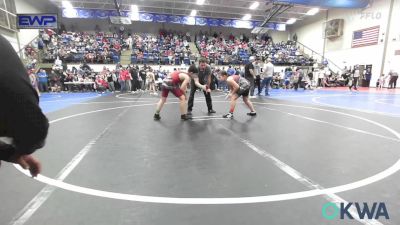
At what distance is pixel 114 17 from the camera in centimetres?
2325

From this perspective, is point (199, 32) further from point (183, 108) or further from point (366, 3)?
point (183, 108)

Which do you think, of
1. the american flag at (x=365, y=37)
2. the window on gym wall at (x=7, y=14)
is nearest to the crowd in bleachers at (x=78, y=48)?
the window on gym wall at (x=7, y=14)

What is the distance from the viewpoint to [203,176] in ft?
9.64

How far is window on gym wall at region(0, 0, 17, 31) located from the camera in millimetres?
16331

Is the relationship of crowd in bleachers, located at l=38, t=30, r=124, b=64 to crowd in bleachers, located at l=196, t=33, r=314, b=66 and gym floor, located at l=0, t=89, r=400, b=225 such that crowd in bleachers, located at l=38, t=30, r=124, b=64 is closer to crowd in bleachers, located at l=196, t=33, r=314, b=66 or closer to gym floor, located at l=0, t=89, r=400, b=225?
crowd in bleachers, located at l=196, t=33, r=314, b=66

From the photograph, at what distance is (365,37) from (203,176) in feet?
79.8

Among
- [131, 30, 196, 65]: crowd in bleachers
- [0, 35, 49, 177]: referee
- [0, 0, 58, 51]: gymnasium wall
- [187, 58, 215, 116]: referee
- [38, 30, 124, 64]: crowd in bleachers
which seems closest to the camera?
[0, 35, 49, 177]: referee

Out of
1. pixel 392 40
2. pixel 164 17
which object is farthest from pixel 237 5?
pixel 392 40

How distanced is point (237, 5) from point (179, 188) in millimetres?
24972

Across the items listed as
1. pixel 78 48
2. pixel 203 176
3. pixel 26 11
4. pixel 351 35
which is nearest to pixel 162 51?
pixel 78 48

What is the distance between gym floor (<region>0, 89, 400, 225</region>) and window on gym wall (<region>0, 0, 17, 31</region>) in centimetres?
1557

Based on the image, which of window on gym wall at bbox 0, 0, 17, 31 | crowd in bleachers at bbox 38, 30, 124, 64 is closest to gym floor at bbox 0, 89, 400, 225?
window on gym wall at bbox 0, 0, 17, 31

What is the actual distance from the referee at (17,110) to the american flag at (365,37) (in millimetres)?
25154

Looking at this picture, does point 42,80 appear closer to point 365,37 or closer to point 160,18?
point 160,18
